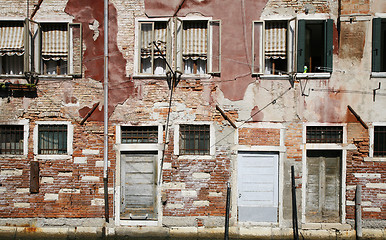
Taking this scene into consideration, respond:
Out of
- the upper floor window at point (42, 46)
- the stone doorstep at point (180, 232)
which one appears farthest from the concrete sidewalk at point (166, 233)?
the upper floor window at point (42, 46)

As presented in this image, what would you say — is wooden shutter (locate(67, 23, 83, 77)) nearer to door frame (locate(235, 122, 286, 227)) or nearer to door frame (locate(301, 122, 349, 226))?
door frame (locate(235, 122, 286, 227))

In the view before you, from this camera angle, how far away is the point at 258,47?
9.25 meters

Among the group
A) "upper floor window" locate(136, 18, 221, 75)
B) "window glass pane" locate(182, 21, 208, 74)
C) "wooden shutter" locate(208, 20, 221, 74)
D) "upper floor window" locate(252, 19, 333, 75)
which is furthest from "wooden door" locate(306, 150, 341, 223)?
"window glass pane" locate(182, 21, 208, 74)

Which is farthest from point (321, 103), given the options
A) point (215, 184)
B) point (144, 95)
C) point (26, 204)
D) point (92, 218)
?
point (26, 204)

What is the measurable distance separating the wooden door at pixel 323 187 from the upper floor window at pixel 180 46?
374cm

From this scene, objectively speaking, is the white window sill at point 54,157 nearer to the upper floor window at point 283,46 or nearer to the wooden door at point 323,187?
the upper floor window at point 283,46

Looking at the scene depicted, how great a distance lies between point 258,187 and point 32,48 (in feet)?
24.1

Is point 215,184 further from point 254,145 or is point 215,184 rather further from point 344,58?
point 344,58

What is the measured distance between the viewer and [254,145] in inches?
363

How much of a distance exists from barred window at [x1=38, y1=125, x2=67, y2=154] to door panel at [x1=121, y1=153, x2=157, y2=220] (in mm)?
1724

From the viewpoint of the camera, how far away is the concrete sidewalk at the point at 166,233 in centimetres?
911

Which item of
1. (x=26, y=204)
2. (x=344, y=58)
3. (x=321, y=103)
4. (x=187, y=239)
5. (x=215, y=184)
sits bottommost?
(x=187, y=239)

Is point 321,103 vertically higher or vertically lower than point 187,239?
higher

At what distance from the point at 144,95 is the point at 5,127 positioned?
13.2 feet
